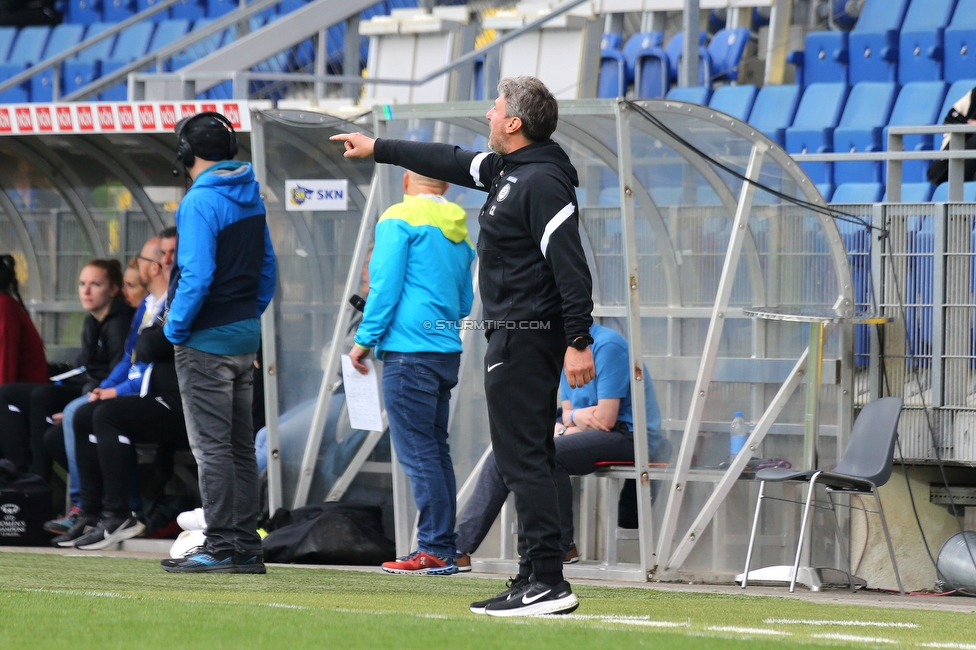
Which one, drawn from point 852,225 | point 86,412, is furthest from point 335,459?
point 852,225

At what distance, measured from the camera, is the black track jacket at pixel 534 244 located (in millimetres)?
4637

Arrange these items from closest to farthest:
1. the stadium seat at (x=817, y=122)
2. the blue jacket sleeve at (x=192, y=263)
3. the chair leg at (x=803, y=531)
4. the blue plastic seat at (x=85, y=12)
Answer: the blue jacket sleeve at (x=192, y=263) < the chair leg at (x=803, y=531) < the stadium seat at (x=817, y=122) < the blue plastic seat at (x=85, y=12)

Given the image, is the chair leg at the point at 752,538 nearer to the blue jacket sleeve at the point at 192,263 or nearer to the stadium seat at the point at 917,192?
the blue jacket sleeve at the point at 192,263

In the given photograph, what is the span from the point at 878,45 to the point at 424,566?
7357 millimetres

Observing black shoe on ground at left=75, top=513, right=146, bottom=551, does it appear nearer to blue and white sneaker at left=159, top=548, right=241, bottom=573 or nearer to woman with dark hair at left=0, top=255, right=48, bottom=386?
woman with dark hair at left=0, top=255, right=48, bottom=386

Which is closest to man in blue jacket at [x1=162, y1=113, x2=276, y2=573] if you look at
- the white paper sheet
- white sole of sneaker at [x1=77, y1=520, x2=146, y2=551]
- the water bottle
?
the white paper sheet

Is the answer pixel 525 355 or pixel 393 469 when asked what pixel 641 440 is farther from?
pixel 525 355

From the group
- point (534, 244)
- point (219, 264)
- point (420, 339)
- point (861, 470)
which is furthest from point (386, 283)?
point (861, 470)

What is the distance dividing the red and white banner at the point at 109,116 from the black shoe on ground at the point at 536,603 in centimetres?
414

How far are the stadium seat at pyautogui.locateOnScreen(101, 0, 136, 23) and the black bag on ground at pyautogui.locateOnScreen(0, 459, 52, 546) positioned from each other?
12.0 meters

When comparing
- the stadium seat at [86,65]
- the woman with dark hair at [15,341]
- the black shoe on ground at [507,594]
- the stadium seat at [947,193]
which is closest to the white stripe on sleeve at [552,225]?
the black shoe on ground at [507,594]

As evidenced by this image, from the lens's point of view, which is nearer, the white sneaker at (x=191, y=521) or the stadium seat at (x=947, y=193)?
the white sneaker at (x=191, y=521)

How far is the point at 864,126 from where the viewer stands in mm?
11070

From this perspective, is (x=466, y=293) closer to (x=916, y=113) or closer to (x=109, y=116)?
(x=109, y=116)
